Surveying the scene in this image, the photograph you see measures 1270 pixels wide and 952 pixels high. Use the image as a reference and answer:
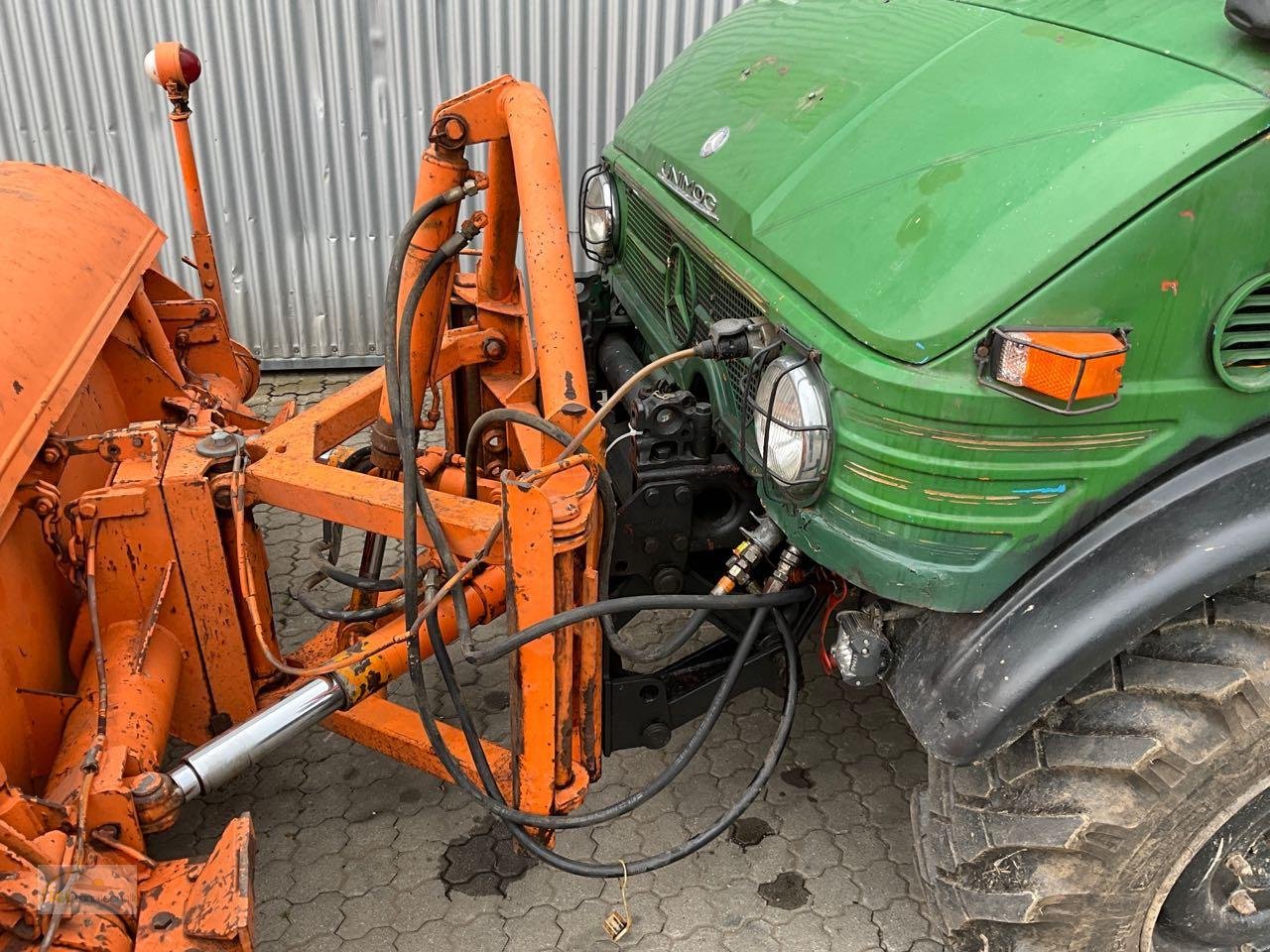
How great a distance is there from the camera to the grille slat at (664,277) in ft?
7.02

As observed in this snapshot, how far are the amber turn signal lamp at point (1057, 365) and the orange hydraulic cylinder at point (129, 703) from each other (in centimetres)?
167

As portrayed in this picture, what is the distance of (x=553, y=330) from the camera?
6.81 ft

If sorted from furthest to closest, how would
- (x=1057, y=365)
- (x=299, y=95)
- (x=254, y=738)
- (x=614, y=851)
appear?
1. (x=299, y=95)
2. (x=614, y=851)
3. (x=254, y=738)
4. (x=1057, y=365)

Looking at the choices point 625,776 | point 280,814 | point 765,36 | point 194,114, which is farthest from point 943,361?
point 194,114

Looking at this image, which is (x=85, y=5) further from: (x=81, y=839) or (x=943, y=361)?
(x=943, y=361)

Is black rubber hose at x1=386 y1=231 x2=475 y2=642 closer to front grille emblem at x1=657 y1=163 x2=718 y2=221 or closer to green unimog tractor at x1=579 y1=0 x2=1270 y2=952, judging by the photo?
green unimog tractor at x1=579 y1=0 x2=1270 y2=952

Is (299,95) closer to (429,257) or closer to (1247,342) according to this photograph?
(429,257)

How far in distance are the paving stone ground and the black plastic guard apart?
0.98 meters

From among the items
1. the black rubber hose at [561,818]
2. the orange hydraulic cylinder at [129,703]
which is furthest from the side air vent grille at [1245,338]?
the orange hydraulic cylinder at [129,703]

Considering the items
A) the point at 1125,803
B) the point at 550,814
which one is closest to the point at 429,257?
the point at 550,814

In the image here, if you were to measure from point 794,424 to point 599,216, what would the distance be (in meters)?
1.68

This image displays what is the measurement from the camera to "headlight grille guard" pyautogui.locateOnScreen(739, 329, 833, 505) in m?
1.73

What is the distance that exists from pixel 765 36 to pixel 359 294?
310 centimetres

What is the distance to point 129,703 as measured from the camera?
1.99 m
